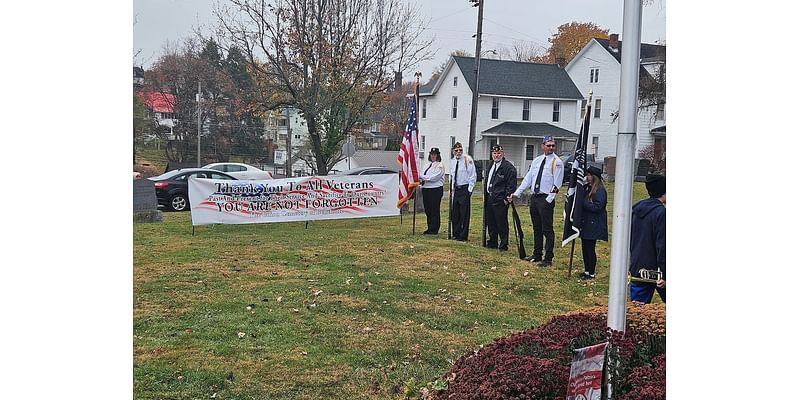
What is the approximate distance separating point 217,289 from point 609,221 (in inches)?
105

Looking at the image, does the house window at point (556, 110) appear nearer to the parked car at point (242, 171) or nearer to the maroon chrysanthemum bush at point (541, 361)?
the maroon chrysanthemum bush at point (541, 361)

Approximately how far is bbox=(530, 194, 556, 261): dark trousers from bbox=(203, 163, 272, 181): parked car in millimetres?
1860

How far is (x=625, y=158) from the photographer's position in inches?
159

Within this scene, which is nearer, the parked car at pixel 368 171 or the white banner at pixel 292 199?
the white banner at pixel 292 199

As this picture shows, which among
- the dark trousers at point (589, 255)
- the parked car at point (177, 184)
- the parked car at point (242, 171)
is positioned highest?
the parked car at point (242, 171)

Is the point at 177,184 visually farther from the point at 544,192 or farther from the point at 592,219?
the point at 592,219

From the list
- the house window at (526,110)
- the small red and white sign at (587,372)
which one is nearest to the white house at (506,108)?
the house window at (526,110)

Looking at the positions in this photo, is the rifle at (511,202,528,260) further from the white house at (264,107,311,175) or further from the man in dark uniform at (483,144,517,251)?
the white house at (264,107,311,175)

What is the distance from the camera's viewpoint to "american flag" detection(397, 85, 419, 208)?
5426 mm

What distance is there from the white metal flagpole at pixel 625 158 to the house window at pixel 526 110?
1.09 meters

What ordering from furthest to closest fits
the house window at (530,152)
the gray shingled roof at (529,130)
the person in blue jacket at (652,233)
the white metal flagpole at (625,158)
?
the house window at (530,152)
the gray shingled roof at (529,130)
the person in blue jacket at (652,233)
the white metal flagpole at (625,158)

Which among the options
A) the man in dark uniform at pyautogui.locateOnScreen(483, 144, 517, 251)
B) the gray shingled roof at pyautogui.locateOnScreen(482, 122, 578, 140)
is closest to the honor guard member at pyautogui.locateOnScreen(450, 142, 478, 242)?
the man in dark uniform at pyautogui.locateOnScreen(483, 144, 517, 251)

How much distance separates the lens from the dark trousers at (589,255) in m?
5.14

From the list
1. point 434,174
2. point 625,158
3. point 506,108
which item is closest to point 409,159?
point 434,174
